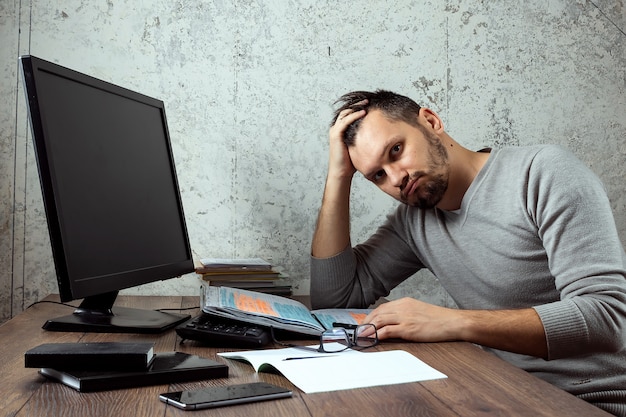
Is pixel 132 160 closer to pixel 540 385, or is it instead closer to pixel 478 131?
pixel 540 385

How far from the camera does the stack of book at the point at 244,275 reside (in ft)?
6.28

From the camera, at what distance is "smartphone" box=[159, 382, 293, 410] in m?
0.86

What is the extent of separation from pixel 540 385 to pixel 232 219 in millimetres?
1355

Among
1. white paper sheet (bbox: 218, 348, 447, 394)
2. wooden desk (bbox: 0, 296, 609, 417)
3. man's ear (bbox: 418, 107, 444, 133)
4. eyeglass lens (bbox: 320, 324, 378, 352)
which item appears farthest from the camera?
man's ear (bbox: 418, 107, 444, 133)

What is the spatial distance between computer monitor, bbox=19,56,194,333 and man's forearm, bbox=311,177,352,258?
37 centimetres

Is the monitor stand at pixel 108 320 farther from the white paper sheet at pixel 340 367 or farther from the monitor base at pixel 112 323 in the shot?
the white paper sheet at pixel 340 367

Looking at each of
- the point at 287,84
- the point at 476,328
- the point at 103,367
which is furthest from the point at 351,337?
the point at 287,84

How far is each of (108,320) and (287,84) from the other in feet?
3.52

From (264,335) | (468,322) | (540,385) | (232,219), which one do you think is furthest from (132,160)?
(540,385)

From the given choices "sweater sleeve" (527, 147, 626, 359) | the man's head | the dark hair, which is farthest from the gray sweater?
the dark hair

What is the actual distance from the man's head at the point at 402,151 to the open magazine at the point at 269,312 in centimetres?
35

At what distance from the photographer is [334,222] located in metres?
1.88

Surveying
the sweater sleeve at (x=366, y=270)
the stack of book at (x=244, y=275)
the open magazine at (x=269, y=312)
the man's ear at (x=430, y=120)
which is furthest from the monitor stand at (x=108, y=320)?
the man's ear at (x=430, y=120)

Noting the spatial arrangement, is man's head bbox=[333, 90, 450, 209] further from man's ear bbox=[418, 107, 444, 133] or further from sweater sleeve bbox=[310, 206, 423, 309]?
sweater sleeve bbox=[310, 206, 423, 309]
